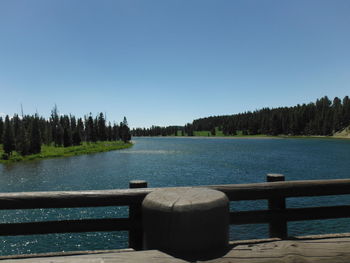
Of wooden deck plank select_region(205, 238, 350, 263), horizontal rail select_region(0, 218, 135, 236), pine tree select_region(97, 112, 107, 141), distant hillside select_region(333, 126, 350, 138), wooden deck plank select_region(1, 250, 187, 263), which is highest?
pine tree select_region(97, 112, 107, 141)

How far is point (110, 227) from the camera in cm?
401

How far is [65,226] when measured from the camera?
3.93m

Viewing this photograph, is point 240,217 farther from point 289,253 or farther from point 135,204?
point 289,253

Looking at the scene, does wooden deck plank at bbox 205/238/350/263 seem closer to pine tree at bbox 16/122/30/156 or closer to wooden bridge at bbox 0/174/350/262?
wooden bridge at bbox 0/174/350/262

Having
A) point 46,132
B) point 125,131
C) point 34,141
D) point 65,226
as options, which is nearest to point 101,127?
point 125,131

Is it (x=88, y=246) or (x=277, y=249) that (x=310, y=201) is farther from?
(x=277, y=249)

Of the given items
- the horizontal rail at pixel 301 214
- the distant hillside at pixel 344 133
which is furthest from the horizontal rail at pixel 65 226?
the distant hillside at pixel 344 133

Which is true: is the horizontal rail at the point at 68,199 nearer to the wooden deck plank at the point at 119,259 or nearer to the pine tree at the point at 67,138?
the wooden deck plank at the point at 119,259

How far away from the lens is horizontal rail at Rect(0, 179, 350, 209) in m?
3.68

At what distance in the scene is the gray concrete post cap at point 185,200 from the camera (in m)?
2.35

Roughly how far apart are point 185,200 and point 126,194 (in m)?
1.65

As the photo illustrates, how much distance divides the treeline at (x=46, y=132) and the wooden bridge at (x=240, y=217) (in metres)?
80.3

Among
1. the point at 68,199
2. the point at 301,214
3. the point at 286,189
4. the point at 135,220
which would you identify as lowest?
the point at 301,214

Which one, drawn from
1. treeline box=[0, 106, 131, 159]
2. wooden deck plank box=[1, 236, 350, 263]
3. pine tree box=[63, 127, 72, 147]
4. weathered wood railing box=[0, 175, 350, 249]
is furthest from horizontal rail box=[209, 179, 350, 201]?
pine tree box=[63, 127, 72, 147]
